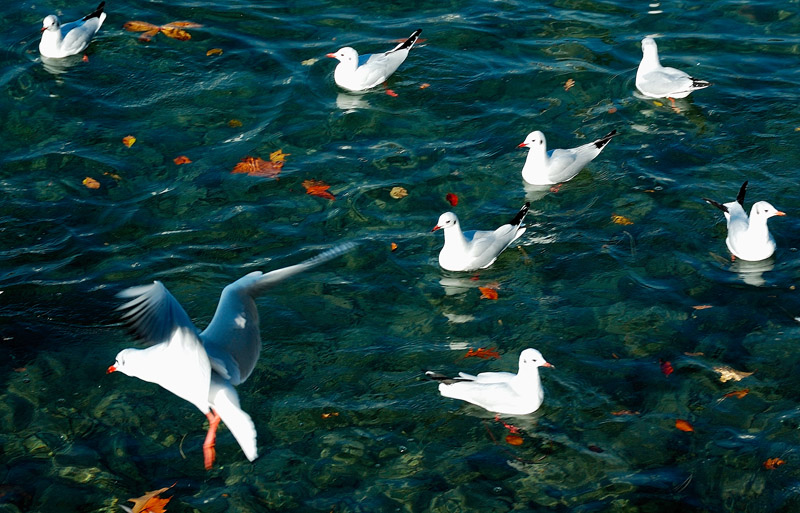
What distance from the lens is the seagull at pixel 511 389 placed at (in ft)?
24.0

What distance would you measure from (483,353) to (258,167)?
12.6 ft

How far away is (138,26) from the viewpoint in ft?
43.4

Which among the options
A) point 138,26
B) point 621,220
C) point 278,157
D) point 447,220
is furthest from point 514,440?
point 138,26

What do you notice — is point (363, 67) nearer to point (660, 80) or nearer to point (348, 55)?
point (348, 55)

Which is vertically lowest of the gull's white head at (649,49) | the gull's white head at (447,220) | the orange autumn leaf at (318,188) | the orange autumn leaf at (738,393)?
the orange autumn leaf at (738,393)

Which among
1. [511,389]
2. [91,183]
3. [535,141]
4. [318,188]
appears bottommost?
[511,389]

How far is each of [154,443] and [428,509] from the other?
2251mm

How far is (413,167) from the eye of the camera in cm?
1052

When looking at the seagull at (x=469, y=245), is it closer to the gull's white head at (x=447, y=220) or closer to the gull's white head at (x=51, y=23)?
the gull's white head at (x=447, y=220)

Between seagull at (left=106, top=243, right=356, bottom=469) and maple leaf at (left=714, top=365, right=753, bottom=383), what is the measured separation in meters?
3.34

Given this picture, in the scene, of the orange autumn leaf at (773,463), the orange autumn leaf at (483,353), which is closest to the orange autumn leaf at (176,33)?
the orange autumn leaf at (483,353)

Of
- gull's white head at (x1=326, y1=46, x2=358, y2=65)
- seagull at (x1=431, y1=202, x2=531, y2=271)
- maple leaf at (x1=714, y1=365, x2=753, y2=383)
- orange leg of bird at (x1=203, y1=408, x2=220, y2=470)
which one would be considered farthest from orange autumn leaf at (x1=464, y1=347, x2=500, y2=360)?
gull's white head at (x1=326, y1=46, x2=358, y2=65)

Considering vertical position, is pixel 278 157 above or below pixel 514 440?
above

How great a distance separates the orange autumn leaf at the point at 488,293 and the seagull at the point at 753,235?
245 cm
